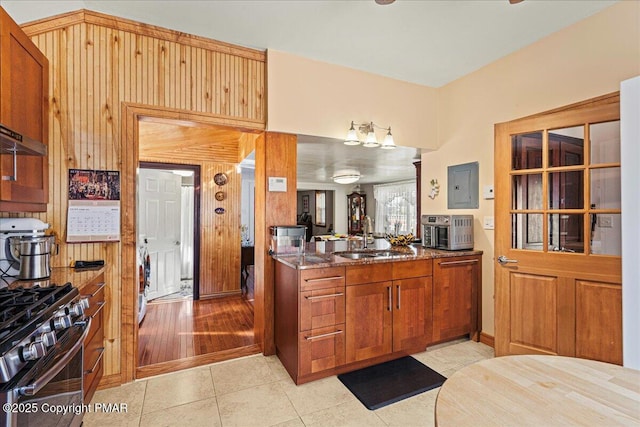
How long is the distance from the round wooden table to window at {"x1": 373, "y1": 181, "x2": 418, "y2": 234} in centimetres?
618

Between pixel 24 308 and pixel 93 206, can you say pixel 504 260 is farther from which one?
pixel 93 206

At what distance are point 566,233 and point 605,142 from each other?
0.70 m

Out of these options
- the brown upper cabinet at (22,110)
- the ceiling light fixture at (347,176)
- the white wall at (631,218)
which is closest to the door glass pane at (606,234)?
the white wall at (631,218)

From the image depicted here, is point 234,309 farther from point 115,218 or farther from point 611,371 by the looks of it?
point 611,371

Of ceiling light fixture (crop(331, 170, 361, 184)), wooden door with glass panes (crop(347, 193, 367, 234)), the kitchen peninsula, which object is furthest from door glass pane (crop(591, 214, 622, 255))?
wooden door with glass panes (crop(347, 193, 367, 234))

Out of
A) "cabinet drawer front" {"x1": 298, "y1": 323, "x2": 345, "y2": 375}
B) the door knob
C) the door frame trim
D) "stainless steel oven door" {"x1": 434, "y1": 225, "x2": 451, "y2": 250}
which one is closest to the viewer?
"cabinet drawer front" {"x1": 298, "y1": 323, "x2": 345, "y2": 375}

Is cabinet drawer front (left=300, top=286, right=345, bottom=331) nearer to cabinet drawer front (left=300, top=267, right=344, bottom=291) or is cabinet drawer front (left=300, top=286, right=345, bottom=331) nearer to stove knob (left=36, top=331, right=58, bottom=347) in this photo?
cabinet drawer front (left=300, top=267, right=344, bottom=291)

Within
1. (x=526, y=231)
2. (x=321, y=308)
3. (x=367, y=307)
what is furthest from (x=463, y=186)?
(x=321, y=308)

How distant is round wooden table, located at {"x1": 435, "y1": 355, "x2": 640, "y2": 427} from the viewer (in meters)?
0.81

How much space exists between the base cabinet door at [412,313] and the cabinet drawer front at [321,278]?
0.57 metres

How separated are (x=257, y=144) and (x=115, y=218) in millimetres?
1382

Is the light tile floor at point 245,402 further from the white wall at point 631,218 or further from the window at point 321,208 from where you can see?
the window at point 321,208

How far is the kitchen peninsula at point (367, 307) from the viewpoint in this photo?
2312 mm

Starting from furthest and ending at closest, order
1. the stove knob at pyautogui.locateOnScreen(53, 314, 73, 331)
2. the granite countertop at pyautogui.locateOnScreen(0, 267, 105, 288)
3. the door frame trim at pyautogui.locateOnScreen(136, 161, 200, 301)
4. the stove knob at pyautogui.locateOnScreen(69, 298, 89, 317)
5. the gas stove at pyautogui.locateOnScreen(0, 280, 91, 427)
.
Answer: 1. the door frame trim at pyautogui.locateOnScreen(136, 161, 200, 301)
2. the granite countertop at pyautogui.locateOnScreen(0, 267, 105, 288)
3. the stove knob at pyautogui.locateOnScreen(69, 298, 89, 317)
4. the stove knob at pyautogui.locateOnScreen(53, 314, 73, 331)
5. the gas stove at pyautogui.locateOnScreen(0, 280, 91, 427)
